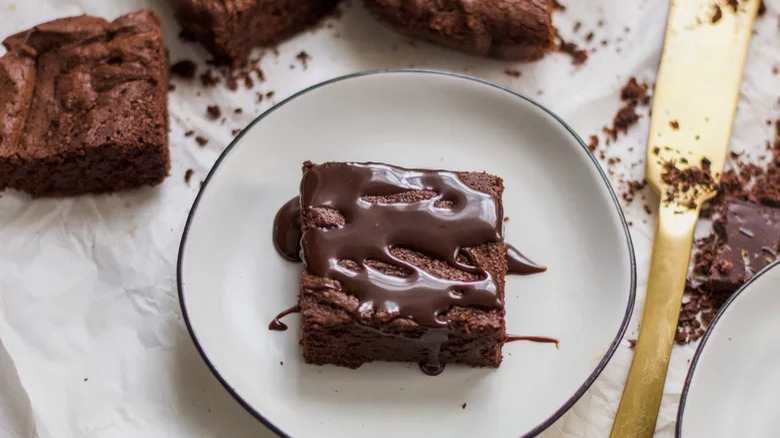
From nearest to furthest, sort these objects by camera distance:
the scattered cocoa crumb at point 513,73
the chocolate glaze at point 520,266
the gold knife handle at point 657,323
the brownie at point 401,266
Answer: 1. the brownie at point 401,266
2. the gold knife handle at point 657,323
3. the chocolate glaze at point 520,266
4. the scattered cocoa crumb at point 513,73

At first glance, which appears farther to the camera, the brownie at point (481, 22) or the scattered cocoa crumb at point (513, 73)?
the scattered cocoa crumb at point (513, 73)

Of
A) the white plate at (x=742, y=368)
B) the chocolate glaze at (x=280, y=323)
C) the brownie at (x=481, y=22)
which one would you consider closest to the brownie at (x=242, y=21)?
the brownie at (x=481, y=22)

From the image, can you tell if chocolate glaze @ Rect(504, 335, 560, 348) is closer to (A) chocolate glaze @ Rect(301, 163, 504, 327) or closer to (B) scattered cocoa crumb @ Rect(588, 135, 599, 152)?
(A) chocolate glaze @ Rect(301, 163, 504, 327)

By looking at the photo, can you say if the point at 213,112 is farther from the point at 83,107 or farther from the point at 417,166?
the point at 417,166

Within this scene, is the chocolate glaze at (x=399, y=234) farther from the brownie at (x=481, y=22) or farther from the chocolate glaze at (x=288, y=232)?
the brownie at (x=481, y=22)

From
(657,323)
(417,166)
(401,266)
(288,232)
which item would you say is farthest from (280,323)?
(657,323)

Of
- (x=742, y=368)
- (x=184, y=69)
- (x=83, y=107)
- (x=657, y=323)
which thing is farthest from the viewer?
(x=184, y=69)

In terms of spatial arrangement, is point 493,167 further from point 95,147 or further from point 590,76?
point 95,147
